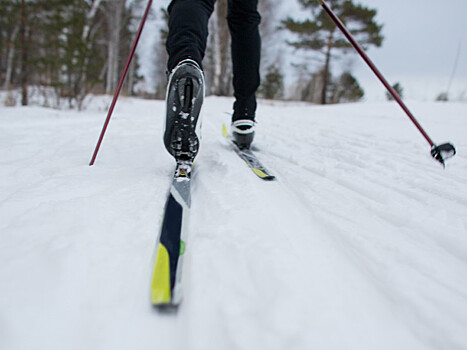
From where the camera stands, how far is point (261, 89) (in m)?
19.4

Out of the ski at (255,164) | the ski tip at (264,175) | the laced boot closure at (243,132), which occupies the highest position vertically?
the laced boot closure at (243,132)

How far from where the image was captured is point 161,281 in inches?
15.4

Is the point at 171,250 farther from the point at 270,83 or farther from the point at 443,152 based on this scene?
the point at 270,83

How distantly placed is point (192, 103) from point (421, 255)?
2.22ft

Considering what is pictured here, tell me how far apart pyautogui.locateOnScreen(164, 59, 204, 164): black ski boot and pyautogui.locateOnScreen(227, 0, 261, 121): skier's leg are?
46 centimetres

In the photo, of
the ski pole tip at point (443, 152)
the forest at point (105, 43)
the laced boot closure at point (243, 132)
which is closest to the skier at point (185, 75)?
the laced boot closure at point (243, 132)

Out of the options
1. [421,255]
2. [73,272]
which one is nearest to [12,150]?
[73,272]

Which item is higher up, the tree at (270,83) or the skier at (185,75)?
the tree at (270,83)

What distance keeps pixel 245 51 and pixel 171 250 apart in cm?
105

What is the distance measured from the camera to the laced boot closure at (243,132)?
4.07 ft

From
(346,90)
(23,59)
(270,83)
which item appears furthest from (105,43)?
(346,90)

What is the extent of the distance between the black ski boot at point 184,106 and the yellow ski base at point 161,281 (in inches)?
17.0

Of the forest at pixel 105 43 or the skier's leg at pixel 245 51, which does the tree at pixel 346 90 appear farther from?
the skier's leg at pixel 245 51

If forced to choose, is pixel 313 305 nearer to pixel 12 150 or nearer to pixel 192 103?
pixel 192 103
